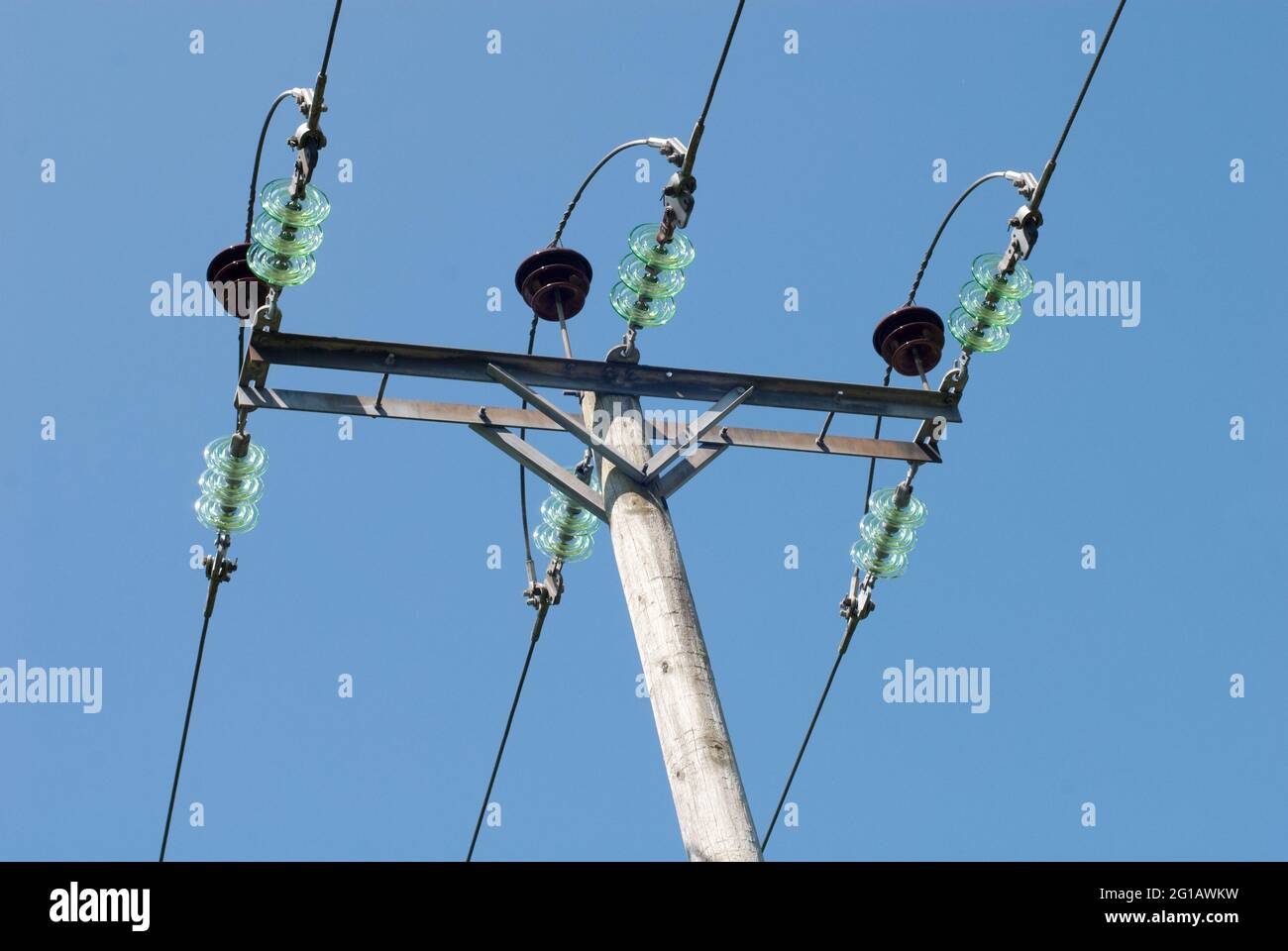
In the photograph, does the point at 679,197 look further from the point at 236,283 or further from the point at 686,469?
the point at 236,283

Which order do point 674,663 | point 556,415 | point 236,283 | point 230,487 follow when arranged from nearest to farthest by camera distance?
point 674,663, point 556,415, point 236,283, point 230,487

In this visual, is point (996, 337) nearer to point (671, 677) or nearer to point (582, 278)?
point (582, 278)

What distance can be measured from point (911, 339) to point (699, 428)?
2.01 meters

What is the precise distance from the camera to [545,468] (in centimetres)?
1027

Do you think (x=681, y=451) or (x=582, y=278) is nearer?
(x=681, y=451)

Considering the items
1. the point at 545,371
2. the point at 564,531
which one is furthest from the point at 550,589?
the point at 545,371

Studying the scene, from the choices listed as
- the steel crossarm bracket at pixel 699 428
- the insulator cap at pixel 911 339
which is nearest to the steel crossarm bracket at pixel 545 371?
the steel crossarm bracket at pixel 699 428

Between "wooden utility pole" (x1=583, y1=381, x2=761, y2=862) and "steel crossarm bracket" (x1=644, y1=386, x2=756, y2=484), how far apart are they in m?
0.07

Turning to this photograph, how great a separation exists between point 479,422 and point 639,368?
885 millimetres

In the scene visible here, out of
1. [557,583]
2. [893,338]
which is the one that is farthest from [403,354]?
[893,338]

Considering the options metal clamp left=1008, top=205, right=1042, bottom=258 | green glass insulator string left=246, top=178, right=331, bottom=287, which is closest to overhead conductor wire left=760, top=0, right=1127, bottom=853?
metal clamp left=1008, top=205, right=1042, bottom=258
